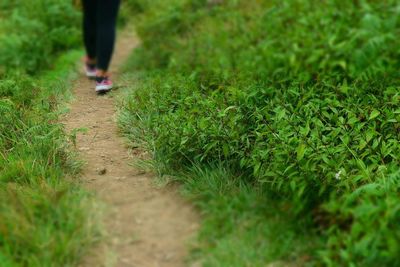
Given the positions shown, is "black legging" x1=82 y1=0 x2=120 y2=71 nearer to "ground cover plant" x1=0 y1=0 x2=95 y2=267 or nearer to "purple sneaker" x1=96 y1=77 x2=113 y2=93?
"purple sneaker" x1=96 y1=77 x2=113 y2=93

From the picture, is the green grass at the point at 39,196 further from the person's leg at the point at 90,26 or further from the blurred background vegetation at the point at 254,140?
the person's leg at the point at 90,26

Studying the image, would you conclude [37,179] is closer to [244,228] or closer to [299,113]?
[244,228]

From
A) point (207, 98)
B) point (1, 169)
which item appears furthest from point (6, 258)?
point (207, 98)

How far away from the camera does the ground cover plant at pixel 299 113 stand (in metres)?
2.69

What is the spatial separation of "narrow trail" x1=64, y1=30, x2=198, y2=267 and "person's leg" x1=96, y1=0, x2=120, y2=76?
1.05 meters

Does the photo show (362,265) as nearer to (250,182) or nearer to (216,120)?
(250,182)

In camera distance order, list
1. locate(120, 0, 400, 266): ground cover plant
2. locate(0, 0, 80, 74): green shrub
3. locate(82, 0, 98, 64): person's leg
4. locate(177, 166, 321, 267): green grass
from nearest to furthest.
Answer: locate(177, 166, 321, 267): green grass → locate(120, 0, 400, 266): ground cover plant → locate(82, 0, 98, 64): person's leg → locate(0, 0, 80, 74): green shrub

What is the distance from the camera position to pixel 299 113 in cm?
383

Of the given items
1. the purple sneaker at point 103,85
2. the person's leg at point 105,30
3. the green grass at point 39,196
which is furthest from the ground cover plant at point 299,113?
the green grass at point 39,196

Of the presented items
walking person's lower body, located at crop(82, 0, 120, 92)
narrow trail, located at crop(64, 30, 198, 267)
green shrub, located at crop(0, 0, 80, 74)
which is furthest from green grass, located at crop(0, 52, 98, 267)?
green shrub, located at crop(0, 0, 80, 74)

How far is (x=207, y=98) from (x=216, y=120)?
0.53 meters

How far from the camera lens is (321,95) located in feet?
13.9

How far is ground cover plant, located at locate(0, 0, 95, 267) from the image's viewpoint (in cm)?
262

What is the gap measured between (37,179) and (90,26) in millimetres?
2715
